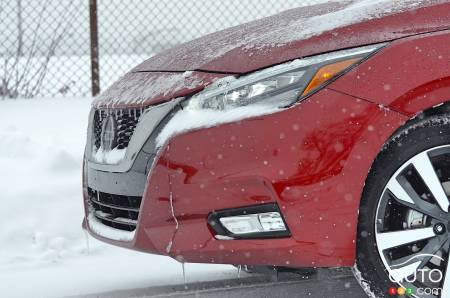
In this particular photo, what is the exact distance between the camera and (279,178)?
2.78m

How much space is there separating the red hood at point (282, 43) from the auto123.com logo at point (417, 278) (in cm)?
84

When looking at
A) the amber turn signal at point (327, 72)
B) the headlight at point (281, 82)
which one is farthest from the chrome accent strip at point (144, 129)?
the amber turn signal at point (327, 72)

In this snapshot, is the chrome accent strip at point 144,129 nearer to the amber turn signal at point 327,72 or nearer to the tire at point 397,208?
the amber turn signal at point 327,72

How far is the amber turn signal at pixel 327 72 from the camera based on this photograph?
9.28 ft

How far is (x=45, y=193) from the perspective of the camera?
15.6 feet

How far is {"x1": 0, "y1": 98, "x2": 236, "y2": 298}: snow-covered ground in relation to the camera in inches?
153

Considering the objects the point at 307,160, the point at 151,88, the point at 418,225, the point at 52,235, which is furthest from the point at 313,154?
the point at 52,235

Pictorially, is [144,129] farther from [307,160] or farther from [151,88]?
[307,160]

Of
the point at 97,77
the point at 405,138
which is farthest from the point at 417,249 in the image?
the point at 97,77

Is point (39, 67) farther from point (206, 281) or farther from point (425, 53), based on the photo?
point (425, 53)

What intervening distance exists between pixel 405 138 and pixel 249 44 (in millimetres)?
697

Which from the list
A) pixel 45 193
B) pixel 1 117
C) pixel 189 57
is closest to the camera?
pixel 189 57

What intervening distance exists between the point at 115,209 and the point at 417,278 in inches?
48.3

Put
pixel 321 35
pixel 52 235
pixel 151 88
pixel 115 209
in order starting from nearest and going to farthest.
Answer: pixel 321 35
pixel 151 88
pixel 115 209
pixel 52 235
